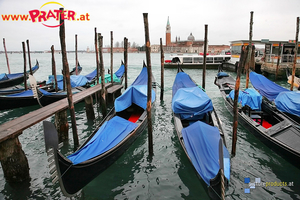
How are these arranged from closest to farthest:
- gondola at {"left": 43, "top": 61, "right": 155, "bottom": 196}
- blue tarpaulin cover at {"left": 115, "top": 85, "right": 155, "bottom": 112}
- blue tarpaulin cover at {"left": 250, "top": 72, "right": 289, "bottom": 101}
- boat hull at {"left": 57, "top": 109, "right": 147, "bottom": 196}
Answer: gondola at {"left": 43, "top": 61, "right": 155, "bottom": 196}
boat hull at {"left": 57, "top": 109, "right": 147, "bottom": 196}
blue tarpaulin cover at {"left": 115, "top": 85, "right": 155, "bottom": 112}
blue tarpaulin cover at {"left": 250, "top": 72, "right": 289, "bottom": 101}

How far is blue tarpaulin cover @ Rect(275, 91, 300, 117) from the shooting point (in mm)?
5867

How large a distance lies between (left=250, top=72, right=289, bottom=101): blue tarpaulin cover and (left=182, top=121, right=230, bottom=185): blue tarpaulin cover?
492 cm

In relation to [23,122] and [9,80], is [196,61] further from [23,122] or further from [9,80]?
[23,122]

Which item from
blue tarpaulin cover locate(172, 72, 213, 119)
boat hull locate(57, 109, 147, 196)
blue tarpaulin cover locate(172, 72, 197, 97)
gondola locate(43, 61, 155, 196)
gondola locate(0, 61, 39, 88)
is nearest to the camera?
gondola locate(43, 61, 155, 196)

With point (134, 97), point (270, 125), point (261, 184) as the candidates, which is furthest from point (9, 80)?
point (261, 184)

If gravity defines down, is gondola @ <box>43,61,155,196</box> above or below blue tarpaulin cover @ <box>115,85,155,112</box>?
below

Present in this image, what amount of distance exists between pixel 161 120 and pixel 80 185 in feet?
14.8

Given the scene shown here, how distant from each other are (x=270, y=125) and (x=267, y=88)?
2.81 metres

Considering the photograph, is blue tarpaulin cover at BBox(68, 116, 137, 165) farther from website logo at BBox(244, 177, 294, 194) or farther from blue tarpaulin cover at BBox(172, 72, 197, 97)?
blue tarpaulin cover at BBox(172, 72, 197, 97)

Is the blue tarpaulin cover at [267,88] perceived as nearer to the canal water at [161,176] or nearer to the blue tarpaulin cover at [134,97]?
the canal water at [161,176]

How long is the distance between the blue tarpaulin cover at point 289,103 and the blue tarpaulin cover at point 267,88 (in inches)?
61.4

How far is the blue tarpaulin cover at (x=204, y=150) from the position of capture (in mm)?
3338

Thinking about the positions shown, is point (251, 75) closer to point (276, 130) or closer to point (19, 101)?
point (276, 130)

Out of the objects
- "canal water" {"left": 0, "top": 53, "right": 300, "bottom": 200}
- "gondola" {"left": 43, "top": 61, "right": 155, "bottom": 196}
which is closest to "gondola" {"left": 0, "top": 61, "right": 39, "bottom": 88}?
"canal water" {"left": 0, "top": 53, "right": 300, "bottom": 200}
